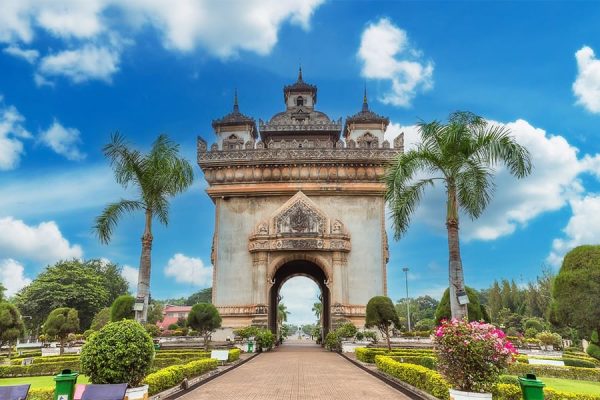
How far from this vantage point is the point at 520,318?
216 feet

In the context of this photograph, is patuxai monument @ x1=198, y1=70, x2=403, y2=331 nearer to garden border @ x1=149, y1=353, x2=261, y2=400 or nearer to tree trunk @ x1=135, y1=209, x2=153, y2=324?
tree trunk @ x1=135, y1=209, x2=153, y2=324

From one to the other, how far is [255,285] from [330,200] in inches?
324

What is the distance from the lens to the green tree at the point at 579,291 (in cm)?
1969

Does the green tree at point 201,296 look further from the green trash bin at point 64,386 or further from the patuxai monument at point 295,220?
the green trash bin at point 64,386

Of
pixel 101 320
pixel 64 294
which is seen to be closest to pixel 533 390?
pixel 101 320

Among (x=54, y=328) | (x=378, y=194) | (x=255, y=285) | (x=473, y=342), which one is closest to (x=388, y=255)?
(x=378, y=194)

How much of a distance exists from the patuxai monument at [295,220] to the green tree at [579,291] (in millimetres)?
14494

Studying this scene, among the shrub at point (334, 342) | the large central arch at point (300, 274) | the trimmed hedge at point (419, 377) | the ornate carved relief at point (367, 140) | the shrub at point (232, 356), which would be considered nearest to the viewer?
the trimmed hedge at point (419, 377)

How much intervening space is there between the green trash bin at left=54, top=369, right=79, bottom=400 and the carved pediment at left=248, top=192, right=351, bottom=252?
24.6 metres

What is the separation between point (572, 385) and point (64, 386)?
16.4m

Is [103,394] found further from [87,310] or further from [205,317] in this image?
[87,310]

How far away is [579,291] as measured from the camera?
20219 mm

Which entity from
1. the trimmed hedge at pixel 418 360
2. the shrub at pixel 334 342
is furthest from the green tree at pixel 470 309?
the shrub at pixel 334 342

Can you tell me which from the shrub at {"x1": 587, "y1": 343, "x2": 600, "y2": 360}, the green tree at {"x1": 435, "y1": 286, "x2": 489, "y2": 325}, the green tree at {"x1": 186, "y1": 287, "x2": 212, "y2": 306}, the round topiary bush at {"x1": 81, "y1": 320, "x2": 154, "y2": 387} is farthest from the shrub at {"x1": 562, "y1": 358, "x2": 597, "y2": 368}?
the green tree at {"x1": 186, "y1": 287, "x2": 212, "y2": 306}
